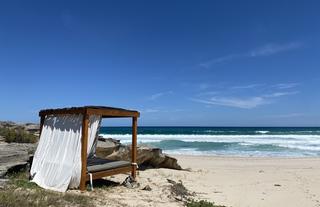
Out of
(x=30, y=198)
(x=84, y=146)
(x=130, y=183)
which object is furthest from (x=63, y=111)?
A: (x=30, y=198)

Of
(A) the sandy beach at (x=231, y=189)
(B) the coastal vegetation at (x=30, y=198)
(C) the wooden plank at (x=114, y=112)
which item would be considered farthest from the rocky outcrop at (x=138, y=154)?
(B) the coastal vegetation at (x=30, y=198)

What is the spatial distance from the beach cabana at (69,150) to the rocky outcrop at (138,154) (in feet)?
7.17

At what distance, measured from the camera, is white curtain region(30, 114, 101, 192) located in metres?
8.08

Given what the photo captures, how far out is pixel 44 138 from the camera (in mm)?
9273

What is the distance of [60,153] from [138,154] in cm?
395

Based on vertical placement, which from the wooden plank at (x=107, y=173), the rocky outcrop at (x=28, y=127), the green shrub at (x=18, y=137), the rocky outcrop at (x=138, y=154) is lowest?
the wooden plank at (x=107, y=173)

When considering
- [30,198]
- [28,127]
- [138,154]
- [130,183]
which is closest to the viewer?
[30,198]

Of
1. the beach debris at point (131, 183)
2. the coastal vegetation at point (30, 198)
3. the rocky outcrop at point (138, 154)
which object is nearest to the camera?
the coastal vegetation at point (30, 198)

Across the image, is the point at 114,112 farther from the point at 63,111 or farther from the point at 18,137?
the point at 18,137

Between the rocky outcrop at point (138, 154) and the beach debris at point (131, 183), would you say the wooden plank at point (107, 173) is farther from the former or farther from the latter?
the rocky outcrop at point (138, 154)

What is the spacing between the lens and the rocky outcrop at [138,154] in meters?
11.8

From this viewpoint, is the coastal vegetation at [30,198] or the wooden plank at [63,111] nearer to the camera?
the coastal vegetation at [30,198]

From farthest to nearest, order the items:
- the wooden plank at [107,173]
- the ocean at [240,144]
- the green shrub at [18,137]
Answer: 1. the ocean at [240,144]
2. the green shrub at [18,137]
3. the wooden plank at [107,173]

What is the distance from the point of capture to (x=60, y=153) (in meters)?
8.56
